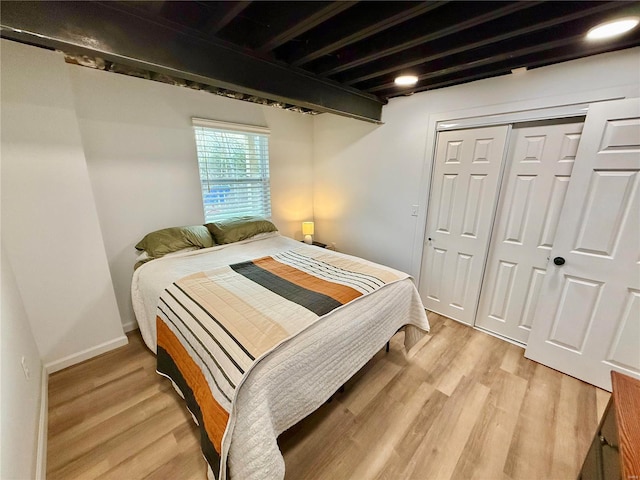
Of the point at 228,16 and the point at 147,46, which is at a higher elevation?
the point at 228,16

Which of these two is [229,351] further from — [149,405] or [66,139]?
[66,139]

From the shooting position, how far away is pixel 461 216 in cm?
243

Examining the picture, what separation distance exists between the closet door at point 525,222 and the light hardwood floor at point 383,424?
0.47 metres

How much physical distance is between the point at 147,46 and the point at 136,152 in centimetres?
122

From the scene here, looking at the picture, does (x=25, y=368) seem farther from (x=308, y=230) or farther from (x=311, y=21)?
(x=308, y=230)

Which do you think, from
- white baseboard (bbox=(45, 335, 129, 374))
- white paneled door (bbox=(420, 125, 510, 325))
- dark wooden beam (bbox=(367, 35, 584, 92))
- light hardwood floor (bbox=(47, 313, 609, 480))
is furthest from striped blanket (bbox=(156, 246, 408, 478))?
dark wooden beam (bbox=(367, 35, 584, 92))

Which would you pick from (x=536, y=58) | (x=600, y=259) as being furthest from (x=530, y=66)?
(x=600, y=259)

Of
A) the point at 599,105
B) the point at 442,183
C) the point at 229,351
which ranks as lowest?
the point at 229,351

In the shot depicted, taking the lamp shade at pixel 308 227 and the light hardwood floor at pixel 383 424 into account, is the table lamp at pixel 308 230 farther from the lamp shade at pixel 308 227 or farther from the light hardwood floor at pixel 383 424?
the light hardwood floor at pixel 383 424

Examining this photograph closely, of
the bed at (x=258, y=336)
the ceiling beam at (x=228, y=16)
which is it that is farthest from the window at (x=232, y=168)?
the ceiling beam at (x=228, y=16)

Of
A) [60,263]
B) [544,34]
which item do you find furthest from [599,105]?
[60,263]

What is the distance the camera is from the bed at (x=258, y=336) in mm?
1029

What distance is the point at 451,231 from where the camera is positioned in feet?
8.31

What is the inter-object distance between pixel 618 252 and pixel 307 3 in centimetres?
245
